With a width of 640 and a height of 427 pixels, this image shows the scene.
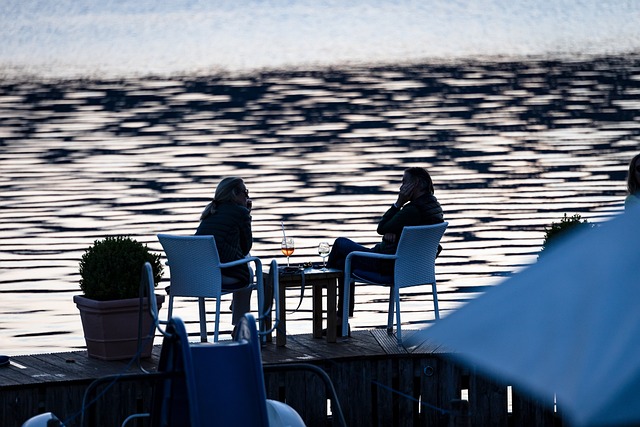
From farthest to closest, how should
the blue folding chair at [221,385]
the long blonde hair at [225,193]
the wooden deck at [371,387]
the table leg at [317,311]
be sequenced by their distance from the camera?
the long blonde hair at [225,193] < the table leg at [317,311] < the wooden deck at [371,387] < the blue folding chair at [221,385]

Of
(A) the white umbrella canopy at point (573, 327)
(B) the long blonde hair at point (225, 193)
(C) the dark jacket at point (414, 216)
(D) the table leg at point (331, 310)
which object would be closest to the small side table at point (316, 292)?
(D) the table leg at point (331, 310)

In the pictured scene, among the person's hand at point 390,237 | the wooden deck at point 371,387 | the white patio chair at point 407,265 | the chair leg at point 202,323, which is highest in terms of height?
the person's hand at point 390,237

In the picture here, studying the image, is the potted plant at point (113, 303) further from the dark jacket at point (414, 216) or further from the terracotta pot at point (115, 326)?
the dark jacket at point (414, 216)

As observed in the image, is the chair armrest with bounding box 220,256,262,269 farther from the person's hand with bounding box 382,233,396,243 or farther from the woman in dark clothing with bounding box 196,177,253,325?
the person's hand with bounding box 382,233,396,243

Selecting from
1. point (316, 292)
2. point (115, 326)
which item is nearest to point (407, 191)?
point (316, 292)

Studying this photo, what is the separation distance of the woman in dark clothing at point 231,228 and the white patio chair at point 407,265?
70cm

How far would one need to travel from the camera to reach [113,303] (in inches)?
355

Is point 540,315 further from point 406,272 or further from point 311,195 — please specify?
point 311,195

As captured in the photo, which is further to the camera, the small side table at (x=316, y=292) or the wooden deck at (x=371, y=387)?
the small side table at (x=316, y=292)

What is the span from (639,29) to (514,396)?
51.3 meters

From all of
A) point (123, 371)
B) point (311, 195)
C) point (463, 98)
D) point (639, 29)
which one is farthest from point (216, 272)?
point (639, 29)

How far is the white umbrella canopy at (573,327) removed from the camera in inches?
166

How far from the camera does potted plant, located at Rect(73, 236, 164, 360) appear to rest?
9.04 m

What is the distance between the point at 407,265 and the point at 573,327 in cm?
539
